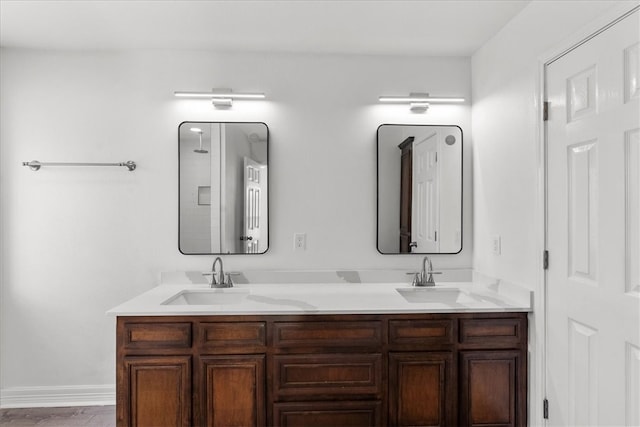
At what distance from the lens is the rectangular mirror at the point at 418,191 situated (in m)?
2.86

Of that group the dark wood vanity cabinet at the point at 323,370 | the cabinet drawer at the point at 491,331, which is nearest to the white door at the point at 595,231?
the cabinet drawer at the point at 491,331

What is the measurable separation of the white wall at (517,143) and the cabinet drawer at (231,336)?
1390 millimetres

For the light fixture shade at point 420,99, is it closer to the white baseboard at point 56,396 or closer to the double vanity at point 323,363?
the double vanity at point 323,363

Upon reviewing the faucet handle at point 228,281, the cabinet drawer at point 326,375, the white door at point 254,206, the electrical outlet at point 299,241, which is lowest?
the cabinet drawer at point 326,375

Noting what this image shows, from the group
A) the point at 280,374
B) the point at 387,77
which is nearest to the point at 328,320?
the point at 280,374

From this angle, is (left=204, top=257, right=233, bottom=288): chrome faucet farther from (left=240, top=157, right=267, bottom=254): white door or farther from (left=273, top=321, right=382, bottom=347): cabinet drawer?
(left=273, top=321, right=382, bottom=347): cabinet drawer

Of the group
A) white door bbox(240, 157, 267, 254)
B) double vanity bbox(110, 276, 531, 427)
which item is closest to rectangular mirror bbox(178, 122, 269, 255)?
white door bbox(240, 157, 267, 254)

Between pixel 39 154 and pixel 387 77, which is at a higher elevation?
pixel 387 77

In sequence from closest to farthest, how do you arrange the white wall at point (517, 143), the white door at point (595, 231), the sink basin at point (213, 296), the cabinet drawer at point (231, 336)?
1. the white door at point (595, 231)
2. the white wall at point (517, 143)
3. the cabinet drawer at point (231, 336)
4. the sink basin at point (213, 296)

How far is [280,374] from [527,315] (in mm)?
1304

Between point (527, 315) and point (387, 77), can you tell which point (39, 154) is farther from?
point (527, 315)

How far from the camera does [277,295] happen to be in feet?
8.22

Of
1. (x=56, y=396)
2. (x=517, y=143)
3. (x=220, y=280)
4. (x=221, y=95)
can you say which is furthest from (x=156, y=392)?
(x=517, y=143)

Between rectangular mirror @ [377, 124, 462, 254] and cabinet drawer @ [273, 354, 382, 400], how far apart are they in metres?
0.92
